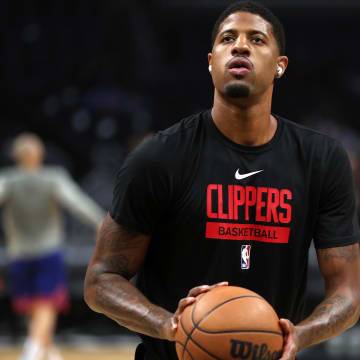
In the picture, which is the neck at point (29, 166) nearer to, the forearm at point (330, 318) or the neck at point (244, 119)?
the neck at point (244, 119)

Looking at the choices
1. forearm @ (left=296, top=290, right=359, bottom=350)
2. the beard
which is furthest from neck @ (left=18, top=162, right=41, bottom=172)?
forearm @ (left=296, top=290, right=359, bottom=350)

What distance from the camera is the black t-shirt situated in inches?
101

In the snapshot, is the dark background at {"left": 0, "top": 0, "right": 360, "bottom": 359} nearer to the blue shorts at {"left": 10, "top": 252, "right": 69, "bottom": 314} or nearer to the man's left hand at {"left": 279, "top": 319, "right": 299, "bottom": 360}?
the blue shorts at {"left": 10, "top": 252, "right": 69, "bottom": 314}

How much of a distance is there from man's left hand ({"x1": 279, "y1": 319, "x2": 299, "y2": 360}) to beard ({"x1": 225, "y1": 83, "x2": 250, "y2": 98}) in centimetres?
79

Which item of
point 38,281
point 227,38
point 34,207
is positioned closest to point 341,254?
point 227,38

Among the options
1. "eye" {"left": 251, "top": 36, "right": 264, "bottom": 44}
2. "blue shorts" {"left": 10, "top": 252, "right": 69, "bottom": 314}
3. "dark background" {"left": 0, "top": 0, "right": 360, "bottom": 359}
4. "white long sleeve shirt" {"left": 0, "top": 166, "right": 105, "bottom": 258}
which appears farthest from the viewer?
"dark background" {"left": 0, "top": 0, "right": 360, "bottom": 359}

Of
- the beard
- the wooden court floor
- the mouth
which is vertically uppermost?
the mouth

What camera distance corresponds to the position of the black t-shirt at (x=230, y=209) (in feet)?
8.41

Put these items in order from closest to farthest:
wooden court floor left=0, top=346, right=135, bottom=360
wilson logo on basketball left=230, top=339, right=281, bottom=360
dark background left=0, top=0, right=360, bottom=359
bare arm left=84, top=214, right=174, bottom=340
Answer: wilson logo on basketball left=230, top=339, right=281, bottom=360
bare arm left=84, top=214, right=174, bottom=340
wooden court floor left=0, top=346, right=135, bottom=360
dark background left=0, top=0, right=360, bottom=359

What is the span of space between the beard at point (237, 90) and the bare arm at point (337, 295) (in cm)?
63

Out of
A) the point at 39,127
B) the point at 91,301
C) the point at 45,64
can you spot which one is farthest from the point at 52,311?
the point at 91,301

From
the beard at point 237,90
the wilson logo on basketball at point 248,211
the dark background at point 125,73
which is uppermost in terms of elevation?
the dark background at point 125,73

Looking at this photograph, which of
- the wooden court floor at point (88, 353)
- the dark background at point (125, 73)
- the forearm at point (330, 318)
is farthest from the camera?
the dark background at point (125, 73)

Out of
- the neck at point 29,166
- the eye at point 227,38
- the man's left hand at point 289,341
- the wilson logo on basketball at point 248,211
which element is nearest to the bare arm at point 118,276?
the wilson logo on basketball at point 248,211
